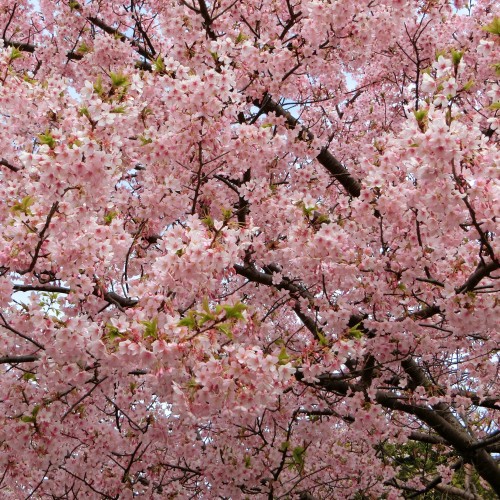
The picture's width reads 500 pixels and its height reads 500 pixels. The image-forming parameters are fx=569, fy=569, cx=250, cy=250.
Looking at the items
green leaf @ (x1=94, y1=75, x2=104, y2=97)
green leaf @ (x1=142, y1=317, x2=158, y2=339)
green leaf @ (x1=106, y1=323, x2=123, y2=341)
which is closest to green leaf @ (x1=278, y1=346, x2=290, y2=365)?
green leaf @ (x1=142, y1=317, x2=158, y2=339)

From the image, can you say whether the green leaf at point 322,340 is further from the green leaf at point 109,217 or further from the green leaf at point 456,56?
the green leaf at point 456,56

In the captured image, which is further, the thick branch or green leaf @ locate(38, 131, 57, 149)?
the thick branch

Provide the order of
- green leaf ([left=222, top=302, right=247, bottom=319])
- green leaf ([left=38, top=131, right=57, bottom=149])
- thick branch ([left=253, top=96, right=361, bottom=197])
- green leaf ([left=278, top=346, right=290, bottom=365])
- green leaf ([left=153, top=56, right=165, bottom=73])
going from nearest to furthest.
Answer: green leaf ([left=222, top=302, right=247, bottom=319]) → green leaf ([left=38, top=131, right=57, bottom=149]) → green leaf ([left=278, top=346, right=290, bottom=365]) → green leaf ([left=153, top=56, right=165, bottom=73]) → thick branch ([left=253, top=96, right=361, bottom=197])

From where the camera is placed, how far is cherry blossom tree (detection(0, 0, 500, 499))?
3873mm

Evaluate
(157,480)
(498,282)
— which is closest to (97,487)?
(157,480)

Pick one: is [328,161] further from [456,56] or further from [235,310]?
[235,310]

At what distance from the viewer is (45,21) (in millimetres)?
9125

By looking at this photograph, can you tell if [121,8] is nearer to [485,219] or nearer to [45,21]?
[45,21]

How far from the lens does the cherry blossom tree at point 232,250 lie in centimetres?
387

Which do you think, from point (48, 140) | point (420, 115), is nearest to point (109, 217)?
point (48, 140)

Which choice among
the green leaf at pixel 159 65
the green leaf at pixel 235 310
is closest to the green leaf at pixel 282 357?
the green leaf at pixel 235 310

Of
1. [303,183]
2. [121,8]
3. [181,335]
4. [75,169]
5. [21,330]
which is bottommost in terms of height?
[181,335]

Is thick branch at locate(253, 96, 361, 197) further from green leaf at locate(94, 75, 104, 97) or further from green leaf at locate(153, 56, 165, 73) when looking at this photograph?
green leaf at locate(94, 75, 104, 97)

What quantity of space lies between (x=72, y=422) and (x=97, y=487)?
144 cm
